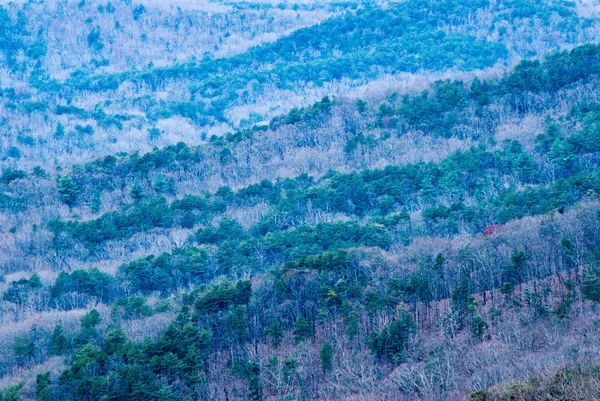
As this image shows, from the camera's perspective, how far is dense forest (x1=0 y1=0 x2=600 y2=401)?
1745 inches

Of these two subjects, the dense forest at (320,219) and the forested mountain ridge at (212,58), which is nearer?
the dense forest at (320,219)

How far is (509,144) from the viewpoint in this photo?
71.7 meters

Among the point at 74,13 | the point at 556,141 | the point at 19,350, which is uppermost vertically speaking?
the point at 74,13

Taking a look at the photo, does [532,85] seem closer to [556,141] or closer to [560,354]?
[556,141]

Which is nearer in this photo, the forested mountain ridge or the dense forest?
the dense forest

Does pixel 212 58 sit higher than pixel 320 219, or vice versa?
pixel 212 58

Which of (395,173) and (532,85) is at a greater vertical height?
(532,85)

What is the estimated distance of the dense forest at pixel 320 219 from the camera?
44.3 metres

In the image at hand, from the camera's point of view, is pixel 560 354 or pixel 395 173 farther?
pixel 395 173

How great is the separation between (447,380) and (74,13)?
105160mm

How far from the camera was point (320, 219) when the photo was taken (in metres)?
67.2

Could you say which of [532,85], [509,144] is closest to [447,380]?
[509,144]

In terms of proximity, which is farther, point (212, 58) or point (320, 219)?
point (212, 58)

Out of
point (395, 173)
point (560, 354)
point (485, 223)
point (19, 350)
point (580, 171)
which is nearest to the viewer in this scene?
point (560, 354)
